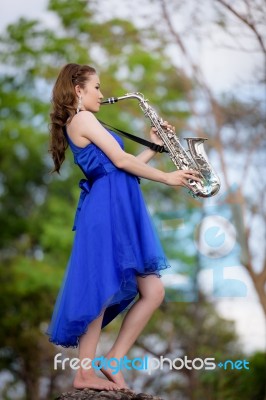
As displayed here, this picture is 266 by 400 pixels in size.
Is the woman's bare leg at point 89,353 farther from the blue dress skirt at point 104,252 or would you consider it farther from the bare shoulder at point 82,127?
the bare shoulder at point 82,127

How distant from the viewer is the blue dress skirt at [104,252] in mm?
3947

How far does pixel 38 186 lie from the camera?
812 inches

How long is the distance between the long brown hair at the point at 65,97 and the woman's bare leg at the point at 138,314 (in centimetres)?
85

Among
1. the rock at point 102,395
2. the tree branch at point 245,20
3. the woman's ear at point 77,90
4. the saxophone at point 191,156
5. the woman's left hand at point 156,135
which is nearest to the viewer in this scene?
the rock at point 102,395

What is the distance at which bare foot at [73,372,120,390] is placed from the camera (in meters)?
3.97

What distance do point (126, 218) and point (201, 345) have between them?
10.8 meters

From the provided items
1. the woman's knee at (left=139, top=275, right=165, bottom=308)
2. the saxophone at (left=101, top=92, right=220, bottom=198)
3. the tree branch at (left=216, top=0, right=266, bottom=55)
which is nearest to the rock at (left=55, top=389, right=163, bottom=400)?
the woman's knee at (left=139, top=275, right=165, bottom=308)

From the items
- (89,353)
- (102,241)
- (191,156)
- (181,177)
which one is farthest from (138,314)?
(191,156)

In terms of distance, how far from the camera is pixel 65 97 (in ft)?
13.9

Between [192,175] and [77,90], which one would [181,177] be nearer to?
[192,175]

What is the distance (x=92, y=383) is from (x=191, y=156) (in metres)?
1.29

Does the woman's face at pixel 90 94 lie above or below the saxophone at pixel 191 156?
above

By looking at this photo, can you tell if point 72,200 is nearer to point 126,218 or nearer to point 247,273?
point 247,273

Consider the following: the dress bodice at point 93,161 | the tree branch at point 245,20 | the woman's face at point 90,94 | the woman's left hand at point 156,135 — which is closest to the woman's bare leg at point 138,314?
the dress bodice at point 93,161
